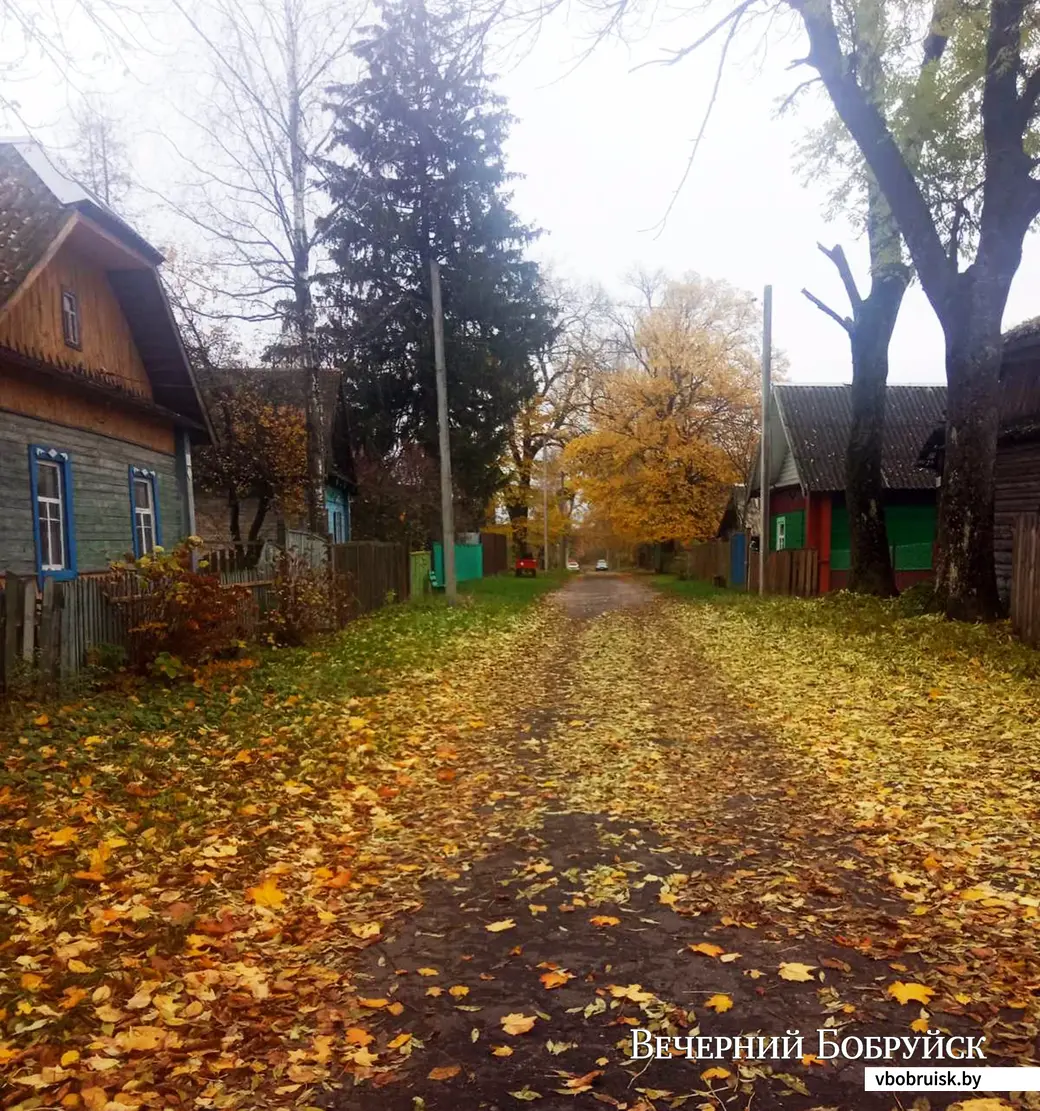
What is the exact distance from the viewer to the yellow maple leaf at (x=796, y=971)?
356cm

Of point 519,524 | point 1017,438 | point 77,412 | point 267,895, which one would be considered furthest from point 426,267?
point 519,524

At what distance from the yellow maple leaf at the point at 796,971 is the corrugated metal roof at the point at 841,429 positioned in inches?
905

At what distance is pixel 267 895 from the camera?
4.58 meters

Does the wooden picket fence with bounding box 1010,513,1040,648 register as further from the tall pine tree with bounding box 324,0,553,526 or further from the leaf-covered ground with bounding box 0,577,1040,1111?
the tall pine tree with bounding box 324,0,553,526

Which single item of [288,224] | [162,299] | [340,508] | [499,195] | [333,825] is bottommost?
[333,825]

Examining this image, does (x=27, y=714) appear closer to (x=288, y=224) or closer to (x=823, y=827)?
(x=823, y=827)

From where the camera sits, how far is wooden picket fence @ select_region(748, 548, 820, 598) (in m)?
23.2

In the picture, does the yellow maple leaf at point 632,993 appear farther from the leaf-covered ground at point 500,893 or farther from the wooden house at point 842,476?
the wooden house at point 842,476

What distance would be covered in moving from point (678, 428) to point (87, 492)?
24771mm

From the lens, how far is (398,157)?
23.2 meters

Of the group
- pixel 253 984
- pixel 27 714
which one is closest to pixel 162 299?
pixel 27 714

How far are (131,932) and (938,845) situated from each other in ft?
14.4

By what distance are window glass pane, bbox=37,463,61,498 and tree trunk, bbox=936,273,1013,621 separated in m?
13.8

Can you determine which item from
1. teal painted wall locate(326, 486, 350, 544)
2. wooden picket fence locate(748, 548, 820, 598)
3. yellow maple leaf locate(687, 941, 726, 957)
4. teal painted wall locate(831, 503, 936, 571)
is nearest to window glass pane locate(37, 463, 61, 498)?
yellow maple leaf locate(687, 941, 726, 957)
